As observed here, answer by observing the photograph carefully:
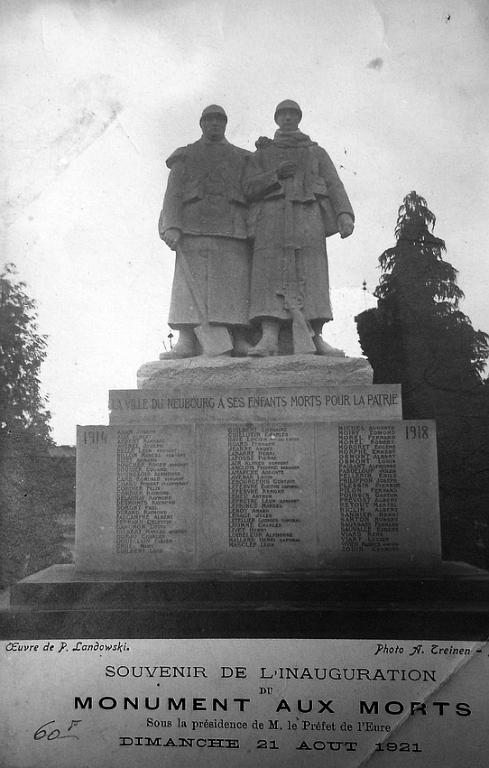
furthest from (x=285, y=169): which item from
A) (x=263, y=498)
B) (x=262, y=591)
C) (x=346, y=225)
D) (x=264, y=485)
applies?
(x=262, y=591)

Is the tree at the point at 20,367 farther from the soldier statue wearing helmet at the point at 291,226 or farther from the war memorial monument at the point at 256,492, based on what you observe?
the soldier statue wearing helmet at the point at 291,226

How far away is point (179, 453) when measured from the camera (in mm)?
6105

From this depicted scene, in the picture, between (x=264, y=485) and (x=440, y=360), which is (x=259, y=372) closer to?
(x=264, y=485)

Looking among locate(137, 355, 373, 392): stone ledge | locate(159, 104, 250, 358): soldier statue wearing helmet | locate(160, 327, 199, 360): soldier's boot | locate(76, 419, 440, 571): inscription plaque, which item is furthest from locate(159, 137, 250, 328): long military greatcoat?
locate(76, 419, 440, 571): inscription plaque

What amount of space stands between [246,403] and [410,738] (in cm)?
277

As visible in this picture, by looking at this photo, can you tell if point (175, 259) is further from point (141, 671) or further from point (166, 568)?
point (141, 671)

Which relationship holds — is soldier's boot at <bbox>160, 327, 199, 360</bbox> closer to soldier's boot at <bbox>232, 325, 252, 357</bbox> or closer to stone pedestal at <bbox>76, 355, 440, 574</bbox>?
soldier's boot at <bbox>232, 325, 252, 357</bbox>

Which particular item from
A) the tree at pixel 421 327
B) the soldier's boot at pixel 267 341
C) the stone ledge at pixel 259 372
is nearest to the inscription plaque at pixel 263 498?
the stone ledge at pixel 259 372

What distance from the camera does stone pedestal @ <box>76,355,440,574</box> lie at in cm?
592

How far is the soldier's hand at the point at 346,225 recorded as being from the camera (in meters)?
6.95

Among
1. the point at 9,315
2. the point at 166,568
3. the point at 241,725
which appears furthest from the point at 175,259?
the point at 241,725

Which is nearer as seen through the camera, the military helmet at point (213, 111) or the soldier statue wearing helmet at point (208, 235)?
the soldier statue wearing helmet at point (208, 235)

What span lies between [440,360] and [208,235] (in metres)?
2.98

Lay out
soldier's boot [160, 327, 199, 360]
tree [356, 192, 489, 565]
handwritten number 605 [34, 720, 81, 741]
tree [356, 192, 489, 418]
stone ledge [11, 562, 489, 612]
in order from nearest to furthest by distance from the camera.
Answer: handwritten number 605 [34, 720, 81, 741]
stone ledge [11, 562, 489, 612]
soldier's boot [160, 327, 199, 360]
tree [356, 192, 489, 565]
tree [356, 192, 489, 418]
